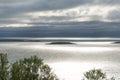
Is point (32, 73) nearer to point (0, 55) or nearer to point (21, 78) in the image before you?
point (21, 78)

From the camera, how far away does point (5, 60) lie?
4872 cm

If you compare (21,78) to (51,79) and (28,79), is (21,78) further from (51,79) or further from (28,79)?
(51,79)

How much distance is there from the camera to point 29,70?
149 feet

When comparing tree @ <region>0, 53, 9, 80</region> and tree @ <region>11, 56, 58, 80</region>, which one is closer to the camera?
tree @ <region>11, 56, 58, 80</region>

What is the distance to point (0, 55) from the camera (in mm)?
48750

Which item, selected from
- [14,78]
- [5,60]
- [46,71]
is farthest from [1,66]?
[46,71]

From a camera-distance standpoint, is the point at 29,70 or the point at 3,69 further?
the point at 3,69

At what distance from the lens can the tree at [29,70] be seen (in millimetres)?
44062

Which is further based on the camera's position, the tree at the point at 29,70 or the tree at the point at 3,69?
the tree at the point at 3,69

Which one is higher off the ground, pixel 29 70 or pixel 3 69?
pixel 29 70

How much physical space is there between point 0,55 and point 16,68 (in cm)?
607

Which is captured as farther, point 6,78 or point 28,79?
point 6,78

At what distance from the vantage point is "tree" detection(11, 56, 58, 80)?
4406 cm

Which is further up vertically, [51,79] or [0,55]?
[0,55]
